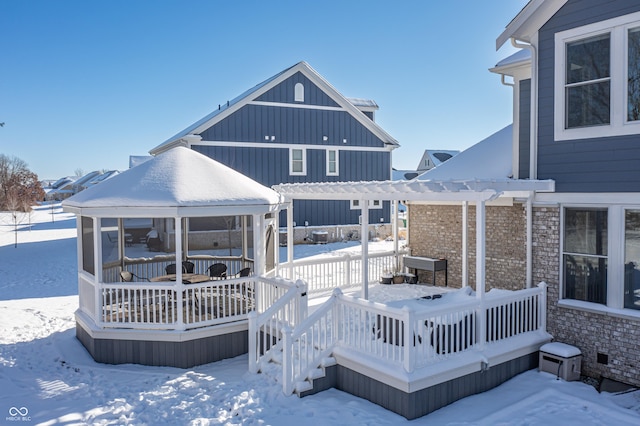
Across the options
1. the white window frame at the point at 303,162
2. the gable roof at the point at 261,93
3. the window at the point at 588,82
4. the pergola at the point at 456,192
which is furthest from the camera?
the white window frame at the point at 303,162

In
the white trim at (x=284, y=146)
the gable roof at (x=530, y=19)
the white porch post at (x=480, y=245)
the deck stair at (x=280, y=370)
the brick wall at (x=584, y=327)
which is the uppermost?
the gable roof at (x=530, y=19)

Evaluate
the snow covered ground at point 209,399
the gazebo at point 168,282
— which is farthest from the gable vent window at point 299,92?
the snow covered ground at point 209,399

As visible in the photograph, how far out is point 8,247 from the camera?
23250mm

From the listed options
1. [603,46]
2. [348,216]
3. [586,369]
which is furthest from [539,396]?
[348,216]

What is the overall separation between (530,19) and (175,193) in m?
6.78

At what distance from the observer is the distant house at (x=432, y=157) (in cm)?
5069

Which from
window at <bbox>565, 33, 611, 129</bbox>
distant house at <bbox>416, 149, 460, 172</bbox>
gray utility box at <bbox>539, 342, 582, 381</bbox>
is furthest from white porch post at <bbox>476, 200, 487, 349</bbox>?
distant house at <bbox>416, 149, 460, 172</bbox>

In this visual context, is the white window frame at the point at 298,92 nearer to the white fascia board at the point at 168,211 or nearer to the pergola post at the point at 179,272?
the white fascia board at the point at 168,211

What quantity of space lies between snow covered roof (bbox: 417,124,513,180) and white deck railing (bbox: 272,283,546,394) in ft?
8.92

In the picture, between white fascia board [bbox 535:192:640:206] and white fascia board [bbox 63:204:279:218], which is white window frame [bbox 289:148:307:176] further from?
white fascia board [bbox 535:192:640:206]

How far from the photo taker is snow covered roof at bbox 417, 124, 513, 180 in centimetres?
984

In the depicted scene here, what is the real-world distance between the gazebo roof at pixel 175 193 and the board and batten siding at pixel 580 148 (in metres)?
5.12

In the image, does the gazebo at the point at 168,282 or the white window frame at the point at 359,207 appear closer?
the gazebo at the point at 168,282

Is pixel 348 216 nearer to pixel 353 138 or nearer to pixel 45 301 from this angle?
pixel 353 138
